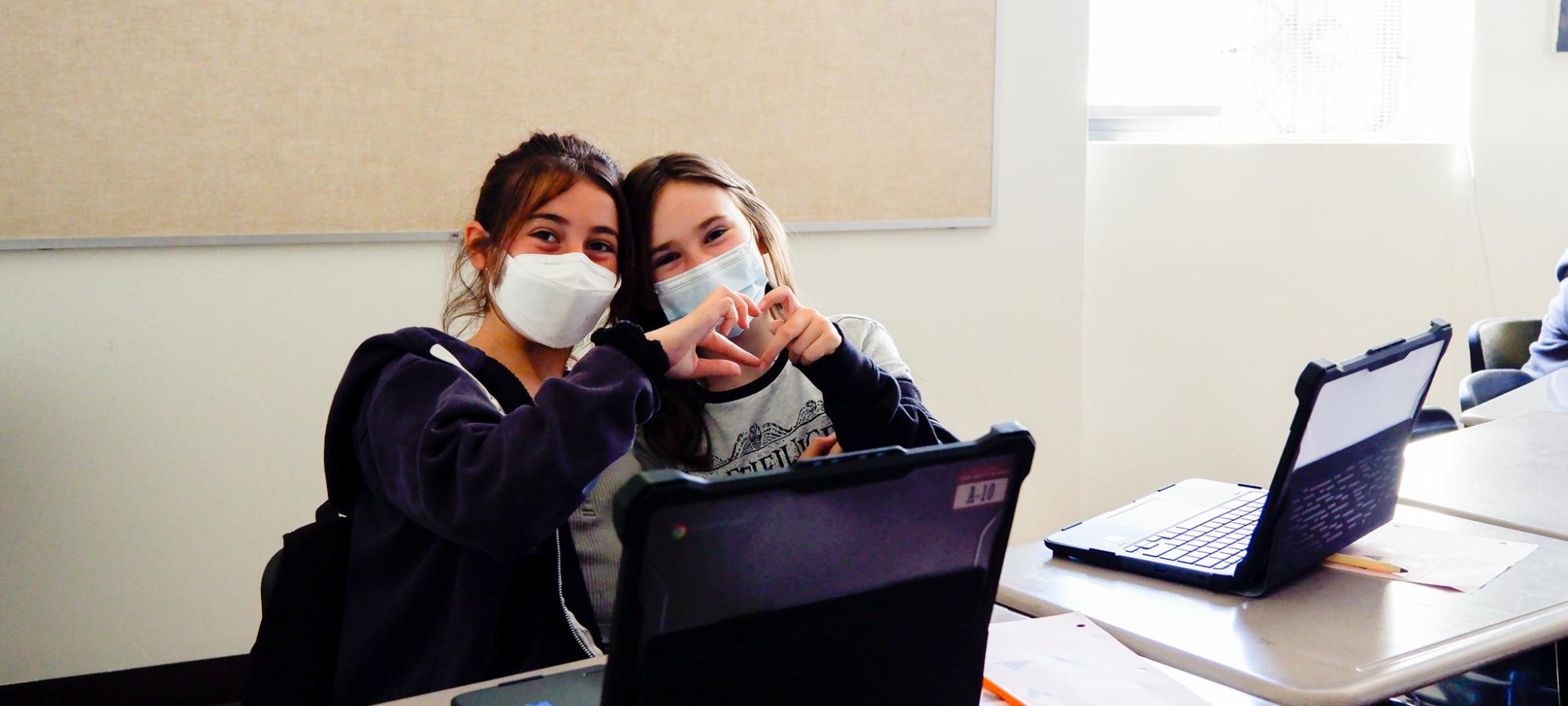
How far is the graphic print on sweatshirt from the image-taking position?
157 cm

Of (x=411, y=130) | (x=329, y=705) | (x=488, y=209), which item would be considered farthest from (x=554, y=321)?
(x=411, y=130)

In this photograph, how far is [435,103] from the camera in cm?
264

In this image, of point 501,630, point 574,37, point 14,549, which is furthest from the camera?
point 574,37

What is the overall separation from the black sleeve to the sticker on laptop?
597mm

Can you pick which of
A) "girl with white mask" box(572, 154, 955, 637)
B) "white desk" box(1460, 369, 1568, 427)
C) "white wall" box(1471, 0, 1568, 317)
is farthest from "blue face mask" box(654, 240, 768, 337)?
"white wall" box(1471, 0, 1568, 317)

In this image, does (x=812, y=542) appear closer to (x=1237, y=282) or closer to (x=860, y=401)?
(x=860, y=401)

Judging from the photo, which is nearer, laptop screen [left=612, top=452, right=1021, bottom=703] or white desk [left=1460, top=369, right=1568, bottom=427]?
laptop screen [left=612, top=452, right=1021, bottom=703]

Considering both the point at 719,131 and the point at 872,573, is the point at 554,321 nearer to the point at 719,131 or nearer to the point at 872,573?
the point at 872,573

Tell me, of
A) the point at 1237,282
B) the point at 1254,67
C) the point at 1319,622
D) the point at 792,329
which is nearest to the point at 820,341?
the point at 792,329

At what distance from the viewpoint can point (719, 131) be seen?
2.92 m

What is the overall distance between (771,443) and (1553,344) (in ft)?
7.26

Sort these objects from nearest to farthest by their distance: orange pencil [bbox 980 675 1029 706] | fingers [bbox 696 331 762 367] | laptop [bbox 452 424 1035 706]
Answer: laptop [bbox 452 424 1035 706] < orange pencil [bbox 980 675 1029 706] < fingers [bbox 696 331 762 367]

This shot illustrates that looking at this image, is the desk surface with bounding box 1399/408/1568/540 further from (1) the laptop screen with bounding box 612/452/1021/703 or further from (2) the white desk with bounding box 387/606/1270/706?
(1) the laptop screen with bounding box 612/452/1021/703

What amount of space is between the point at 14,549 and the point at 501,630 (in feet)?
5.86
